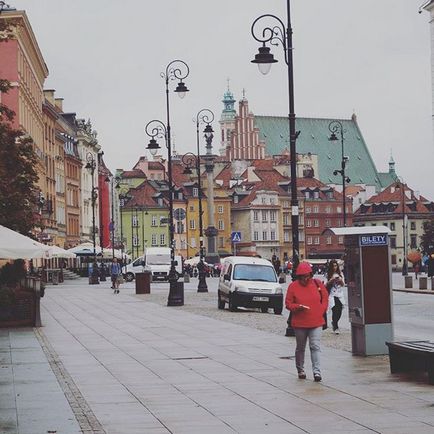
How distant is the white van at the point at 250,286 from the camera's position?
37.9 metres

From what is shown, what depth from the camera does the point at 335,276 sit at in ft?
87.5

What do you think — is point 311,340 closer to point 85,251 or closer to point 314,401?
point 314,401

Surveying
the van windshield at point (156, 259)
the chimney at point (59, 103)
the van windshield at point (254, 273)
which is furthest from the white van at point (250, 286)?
the chimney at point (59, 103)

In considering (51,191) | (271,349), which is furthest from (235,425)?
(51,191)

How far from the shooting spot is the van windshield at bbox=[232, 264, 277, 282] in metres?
39.2

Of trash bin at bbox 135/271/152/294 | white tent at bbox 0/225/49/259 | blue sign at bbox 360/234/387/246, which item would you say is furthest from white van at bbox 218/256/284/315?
blue sign at bbox 360/234/387/246

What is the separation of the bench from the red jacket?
1.08 m

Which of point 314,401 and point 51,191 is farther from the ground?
point 51,191

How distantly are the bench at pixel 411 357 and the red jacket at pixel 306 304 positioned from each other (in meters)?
1.08

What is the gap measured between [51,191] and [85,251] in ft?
60.4

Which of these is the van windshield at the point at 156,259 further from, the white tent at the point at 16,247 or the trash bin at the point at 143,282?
the white tent at the point at 16,247

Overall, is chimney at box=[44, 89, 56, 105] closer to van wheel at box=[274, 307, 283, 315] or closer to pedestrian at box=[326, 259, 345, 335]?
van wheel at box=[274, 307, 283, 315]

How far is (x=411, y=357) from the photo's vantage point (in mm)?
17266

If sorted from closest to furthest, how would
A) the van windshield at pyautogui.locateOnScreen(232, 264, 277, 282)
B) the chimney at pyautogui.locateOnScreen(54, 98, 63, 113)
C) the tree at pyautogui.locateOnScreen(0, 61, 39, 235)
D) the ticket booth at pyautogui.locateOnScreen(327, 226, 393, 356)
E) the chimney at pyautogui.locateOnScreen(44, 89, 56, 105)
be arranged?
the ticket booth at pyautogui.locateOnScreen(327, 226, 393, 356)
the tree at pyautogui.locateOnScreen(0, 61, 39, 235)
the van windshield at pyautogui.locateOnScreen(232, 264, 277, 282)
the chimney at pyautogui.locateOnScreen(44, 89, 56, 105)
the chimney at pyautogui.locateOnScreen(54, 98, 63, 113)
